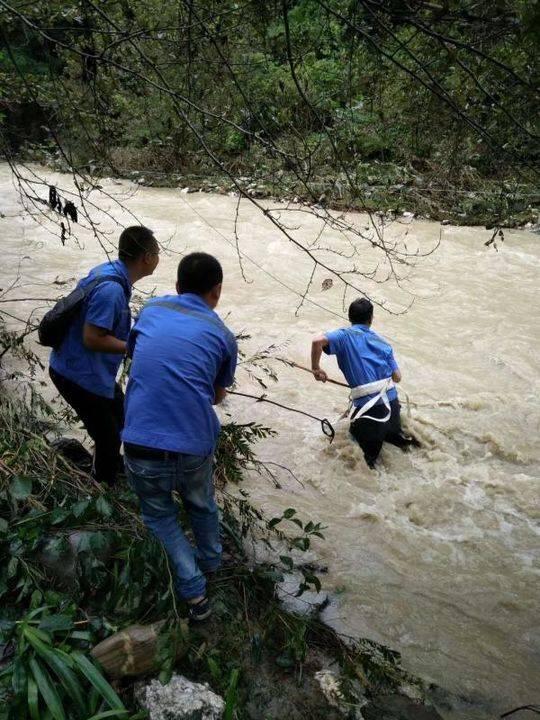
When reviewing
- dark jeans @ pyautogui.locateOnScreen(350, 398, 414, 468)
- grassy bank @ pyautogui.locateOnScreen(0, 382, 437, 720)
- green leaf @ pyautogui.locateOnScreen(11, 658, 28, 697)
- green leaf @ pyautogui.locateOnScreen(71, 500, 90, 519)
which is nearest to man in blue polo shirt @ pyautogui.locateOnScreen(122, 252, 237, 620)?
grassy bank @ pyautogui.locateOnScreen(0, 382, 437, 720)

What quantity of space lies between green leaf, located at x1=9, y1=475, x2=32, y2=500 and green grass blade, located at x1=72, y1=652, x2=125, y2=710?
36.0 inches

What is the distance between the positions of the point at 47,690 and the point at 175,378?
1250 millimetres

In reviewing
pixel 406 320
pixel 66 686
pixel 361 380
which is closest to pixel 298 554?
pixel 361 380

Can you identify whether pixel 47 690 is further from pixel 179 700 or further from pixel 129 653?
pixel 179 700

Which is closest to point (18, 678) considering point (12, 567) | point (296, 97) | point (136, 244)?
point (12, 567)

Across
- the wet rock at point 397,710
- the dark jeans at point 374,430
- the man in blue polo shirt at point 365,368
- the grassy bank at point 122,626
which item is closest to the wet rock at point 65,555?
the grassy bank at point 122,626

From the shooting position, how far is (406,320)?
8.41 metres

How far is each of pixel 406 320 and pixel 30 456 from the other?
6121 mm

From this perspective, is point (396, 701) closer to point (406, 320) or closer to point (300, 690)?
point (300, 690)

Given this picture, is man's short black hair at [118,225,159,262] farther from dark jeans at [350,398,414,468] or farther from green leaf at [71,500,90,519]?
dark jeans at [350,398,414,468]

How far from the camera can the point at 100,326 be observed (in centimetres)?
305

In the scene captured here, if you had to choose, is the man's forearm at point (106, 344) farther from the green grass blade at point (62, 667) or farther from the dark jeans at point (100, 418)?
the green grass blade at point (62, 667)

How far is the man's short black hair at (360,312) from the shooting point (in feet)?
16.0

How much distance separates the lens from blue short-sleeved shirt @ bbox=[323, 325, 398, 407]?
497cm
